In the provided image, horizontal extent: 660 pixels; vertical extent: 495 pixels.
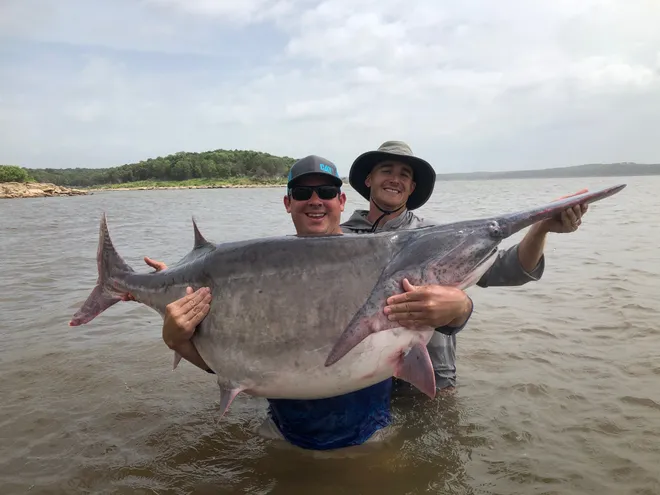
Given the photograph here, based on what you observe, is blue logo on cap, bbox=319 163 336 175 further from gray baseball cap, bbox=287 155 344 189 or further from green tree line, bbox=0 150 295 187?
green tree line, bbox=0 150 295 187

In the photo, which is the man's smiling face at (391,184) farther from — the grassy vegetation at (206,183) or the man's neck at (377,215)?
the grassy vegetation at (206,183)

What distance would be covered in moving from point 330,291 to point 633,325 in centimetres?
540

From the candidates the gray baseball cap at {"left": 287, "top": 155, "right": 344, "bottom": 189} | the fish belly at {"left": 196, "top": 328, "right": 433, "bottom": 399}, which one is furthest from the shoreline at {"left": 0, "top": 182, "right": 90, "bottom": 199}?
the fish belly at {"left": 196, "top": 328, "right": 433, "bottom": 399}

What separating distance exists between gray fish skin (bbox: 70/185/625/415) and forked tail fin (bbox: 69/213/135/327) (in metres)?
1.13

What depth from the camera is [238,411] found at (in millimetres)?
4691

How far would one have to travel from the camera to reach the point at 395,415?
4.51 meters

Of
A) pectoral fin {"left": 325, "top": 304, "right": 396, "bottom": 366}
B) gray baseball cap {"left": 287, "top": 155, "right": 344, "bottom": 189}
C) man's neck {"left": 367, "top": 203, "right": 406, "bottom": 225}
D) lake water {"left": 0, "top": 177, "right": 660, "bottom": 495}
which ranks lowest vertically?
lake water {"left": 0, "top": 177, "right": 660, "bottom": 495}

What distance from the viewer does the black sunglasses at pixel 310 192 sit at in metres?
3.67

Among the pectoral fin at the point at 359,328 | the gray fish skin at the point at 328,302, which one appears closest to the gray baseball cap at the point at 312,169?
the gray fish skin at the point at 328,302

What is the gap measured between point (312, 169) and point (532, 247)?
1.78m

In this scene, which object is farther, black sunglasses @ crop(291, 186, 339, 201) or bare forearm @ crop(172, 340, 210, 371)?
black sunglasses @ crop(291, 186, 339, 201)

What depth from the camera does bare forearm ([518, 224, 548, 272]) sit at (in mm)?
3527

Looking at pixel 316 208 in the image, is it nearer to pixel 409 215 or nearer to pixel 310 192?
pixel 310 192

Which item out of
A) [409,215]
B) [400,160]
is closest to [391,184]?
[400,160]
